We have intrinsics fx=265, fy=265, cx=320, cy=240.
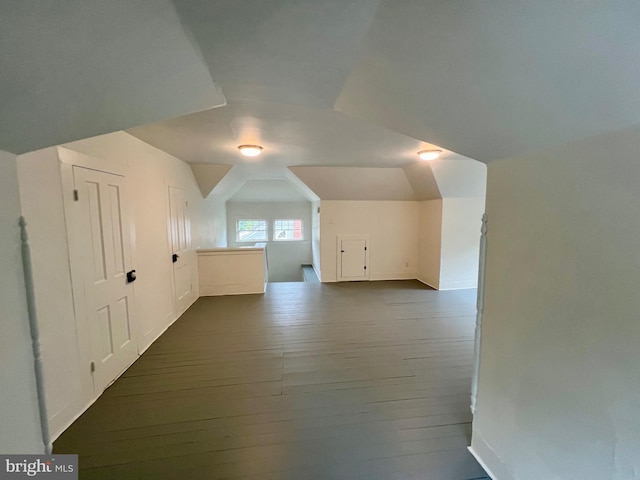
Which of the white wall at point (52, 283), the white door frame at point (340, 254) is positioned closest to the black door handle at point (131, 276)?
the white wall at point (52, 283)

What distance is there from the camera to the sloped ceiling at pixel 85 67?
68 cm

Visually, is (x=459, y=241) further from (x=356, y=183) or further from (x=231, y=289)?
(x=231, y=289)

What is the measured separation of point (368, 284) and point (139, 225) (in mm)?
4389

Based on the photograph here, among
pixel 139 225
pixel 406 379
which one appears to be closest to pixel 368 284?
pixel 406 379

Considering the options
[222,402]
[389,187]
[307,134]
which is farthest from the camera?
[389,187]

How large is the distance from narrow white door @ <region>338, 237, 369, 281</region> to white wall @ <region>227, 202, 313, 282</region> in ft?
10.9

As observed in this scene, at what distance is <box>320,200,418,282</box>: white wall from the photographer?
597 cm

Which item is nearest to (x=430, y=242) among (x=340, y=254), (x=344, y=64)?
(x=340, y=254)

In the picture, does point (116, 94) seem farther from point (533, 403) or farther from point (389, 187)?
point (389, 187)

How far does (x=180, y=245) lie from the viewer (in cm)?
407

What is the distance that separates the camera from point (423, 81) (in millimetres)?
1117

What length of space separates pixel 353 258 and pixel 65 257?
4936mm

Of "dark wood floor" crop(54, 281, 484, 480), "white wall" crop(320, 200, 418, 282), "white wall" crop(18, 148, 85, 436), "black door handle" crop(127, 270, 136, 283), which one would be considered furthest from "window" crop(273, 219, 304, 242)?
"white wall" crop(18, 148, 85, 436)

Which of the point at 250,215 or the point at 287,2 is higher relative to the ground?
the point at 287,2
